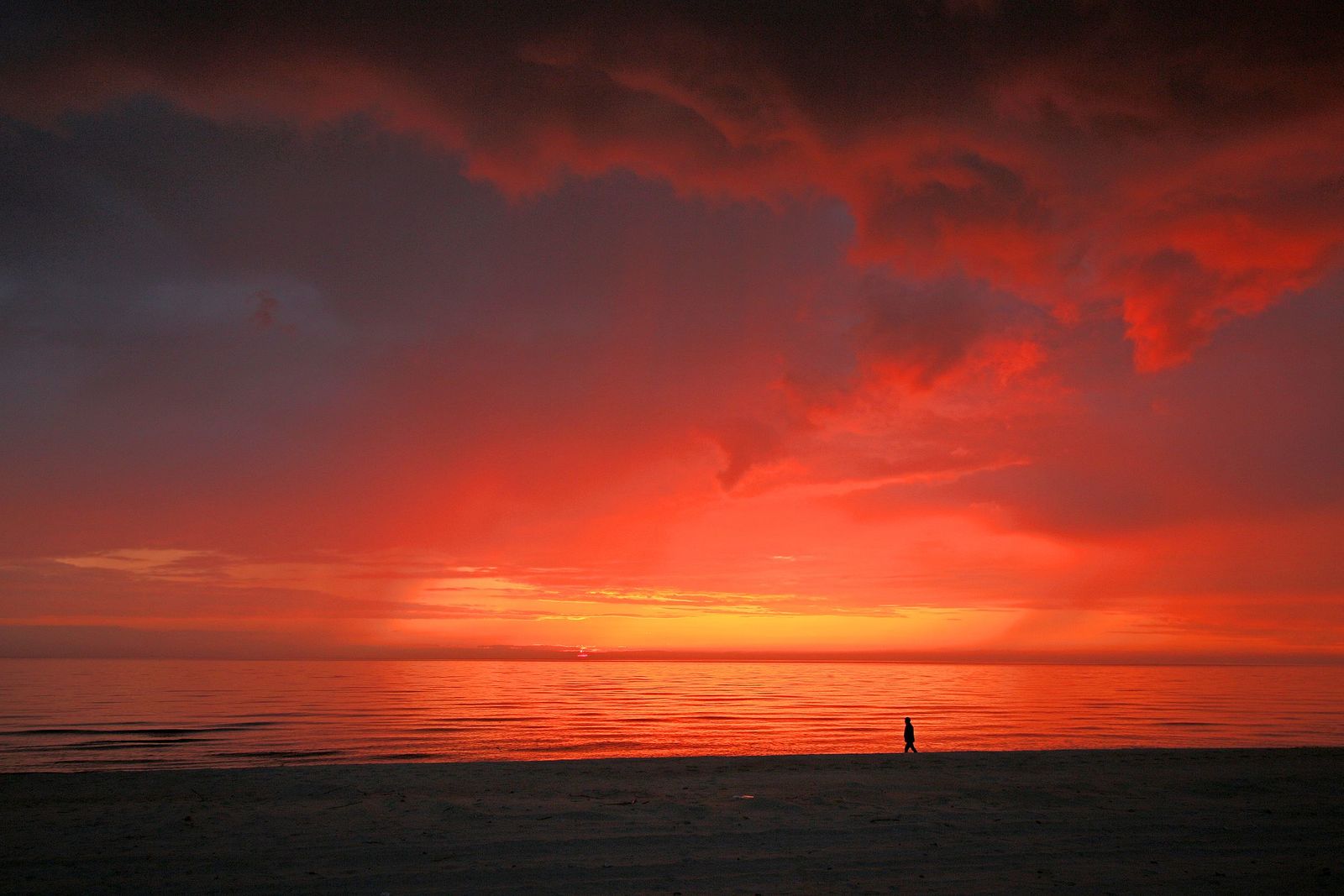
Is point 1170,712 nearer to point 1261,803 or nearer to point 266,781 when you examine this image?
point 1261,803

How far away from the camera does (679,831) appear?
51.9 feet

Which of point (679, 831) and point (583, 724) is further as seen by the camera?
point (583, 724)

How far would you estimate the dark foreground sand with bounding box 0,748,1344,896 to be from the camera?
1278cm

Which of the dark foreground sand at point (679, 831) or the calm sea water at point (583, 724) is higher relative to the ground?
the dark foreground sand at point (679, 831)

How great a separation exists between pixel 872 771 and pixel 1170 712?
6423 centimetres

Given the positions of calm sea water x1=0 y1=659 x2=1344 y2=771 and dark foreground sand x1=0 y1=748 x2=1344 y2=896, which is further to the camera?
calm sea water x1=0 y1=659 x2=1344 y2=771

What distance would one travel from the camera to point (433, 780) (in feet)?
75.6

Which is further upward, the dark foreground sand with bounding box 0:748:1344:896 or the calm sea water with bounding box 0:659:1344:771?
the dark foreground sand with bounding box 0:748:1344:896

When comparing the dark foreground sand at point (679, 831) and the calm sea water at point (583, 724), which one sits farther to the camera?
the calm sea water at point (583, 724)

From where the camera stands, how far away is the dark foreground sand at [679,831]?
41.9 feet

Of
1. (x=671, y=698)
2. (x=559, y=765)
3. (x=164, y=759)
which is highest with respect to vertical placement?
(x=559, y=765)

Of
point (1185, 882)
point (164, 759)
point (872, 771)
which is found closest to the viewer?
point (1185, 882)

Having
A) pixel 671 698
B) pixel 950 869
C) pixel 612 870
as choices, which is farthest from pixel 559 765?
pixel 671 698

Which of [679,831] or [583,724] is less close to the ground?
[679,831]
